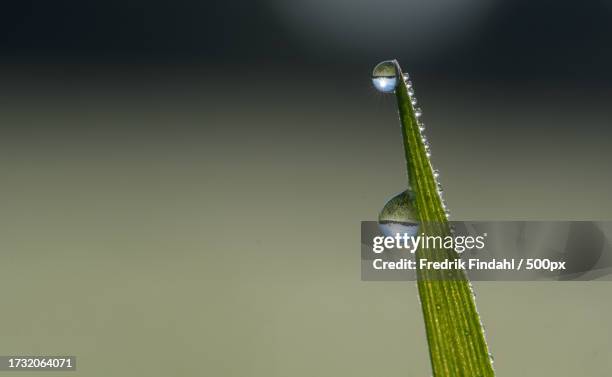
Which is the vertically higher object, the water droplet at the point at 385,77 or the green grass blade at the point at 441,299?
the water droplet at the point at 385,77

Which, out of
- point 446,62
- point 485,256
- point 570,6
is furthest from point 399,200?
point 570,6

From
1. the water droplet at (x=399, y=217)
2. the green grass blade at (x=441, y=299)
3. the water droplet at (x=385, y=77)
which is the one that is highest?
the water droplet at (x=385, y=77)

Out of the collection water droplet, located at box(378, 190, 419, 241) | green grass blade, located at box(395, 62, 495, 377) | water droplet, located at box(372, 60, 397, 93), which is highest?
water droplet, located at box(372, 60, 397, 93)

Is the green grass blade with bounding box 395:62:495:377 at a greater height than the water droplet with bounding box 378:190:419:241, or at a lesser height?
lesser

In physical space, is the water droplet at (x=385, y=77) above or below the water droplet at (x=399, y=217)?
above

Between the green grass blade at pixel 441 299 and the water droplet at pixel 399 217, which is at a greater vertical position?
the water droplet at pixel 399 217

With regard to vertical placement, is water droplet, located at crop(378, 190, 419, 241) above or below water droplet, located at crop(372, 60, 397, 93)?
below
